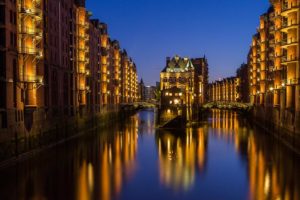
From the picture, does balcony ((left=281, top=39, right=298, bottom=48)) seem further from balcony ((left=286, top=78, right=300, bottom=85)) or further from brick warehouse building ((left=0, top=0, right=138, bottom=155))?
brick warehouse building ((left=0, top=0, right=138, bottom=155))

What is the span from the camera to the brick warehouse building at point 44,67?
157ft

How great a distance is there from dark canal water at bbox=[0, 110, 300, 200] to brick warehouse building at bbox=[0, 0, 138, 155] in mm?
5583

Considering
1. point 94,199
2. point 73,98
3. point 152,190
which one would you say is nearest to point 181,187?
point 152,190

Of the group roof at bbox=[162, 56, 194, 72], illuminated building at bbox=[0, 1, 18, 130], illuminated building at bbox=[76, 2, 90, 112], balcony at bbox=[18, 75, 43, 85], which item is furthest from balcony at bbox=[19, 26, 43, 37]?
roof at bbox=[162, 56, 194, 72]

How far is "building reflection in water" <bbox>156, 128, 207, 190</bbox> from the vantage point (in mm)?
44125

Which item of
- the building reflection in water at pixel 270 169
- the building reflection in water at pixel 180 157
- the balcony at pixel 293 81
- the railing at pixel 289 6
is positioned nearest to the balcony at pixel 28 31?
the building reflection in water at pixel 180 157

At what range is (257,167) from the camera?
51.0 meters

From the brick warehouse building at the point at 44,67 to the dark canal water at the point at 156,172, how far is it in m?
5.58

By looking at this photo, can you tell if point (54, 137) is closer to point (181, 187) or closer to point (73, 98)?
point (73, 98)

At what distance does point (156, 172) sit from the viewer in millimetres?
48406

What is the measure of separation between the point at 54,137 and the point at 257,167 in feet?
108

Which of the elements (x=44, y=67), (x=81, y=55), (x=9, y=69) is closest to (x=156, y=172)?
(x=9, y=69)

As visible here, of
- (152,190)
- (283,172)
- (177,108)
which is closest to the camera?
(152,190)

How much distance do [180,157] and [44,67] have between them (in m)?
25.4
